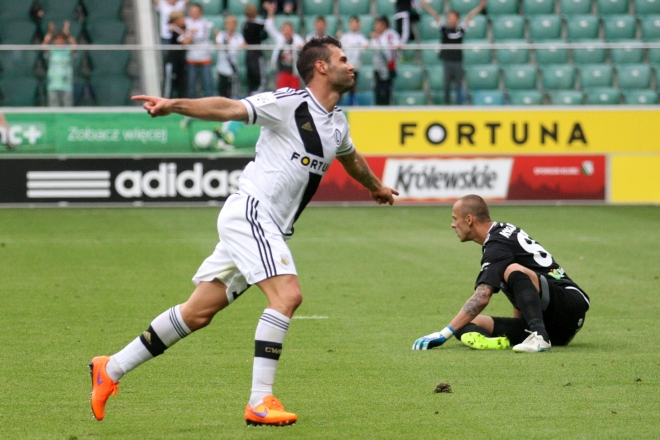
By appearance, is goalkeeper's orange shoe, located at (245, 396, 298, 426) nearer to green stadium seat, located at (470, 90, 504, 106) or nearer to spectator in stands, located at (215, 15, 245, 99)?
spectator in stands, located at (215, 15, 245, 99)

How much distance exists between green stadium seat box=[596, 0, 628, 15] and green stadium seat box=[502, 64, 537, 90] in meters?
4.69

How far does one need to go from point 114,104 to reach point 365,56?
4.77m

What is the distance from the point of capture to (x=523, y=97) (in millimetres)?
21438

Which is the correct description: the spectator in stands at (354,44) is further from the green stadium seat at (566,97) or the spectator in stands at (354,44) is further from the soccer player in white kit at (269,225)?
the soccer player in white kit at (269,225)

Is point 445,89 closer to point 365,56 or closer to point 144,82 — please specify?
point 365,56

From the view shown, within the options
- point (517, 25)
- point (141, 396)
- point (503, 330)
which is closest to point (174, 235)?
point (503, 330)

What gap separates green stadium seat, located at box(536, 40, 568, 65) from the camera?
71.1 feet

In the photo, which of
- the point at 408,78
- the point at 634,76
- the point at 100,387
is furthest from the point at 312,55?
the point at 634,76

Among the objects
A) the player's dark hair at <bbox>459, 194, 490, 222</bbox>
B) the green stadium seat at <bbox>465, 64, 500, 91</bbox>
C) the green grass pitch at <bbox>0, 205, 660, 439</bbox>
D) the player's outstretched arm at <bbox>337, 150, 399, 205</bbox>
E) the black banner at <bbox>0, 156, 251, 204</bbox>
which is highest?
the player's outstretched arm at <bbox>337, 150, 399, 205</bbox>

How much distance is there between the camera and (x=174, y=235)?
16.1m

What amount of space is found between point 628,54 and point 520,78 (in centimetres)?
214

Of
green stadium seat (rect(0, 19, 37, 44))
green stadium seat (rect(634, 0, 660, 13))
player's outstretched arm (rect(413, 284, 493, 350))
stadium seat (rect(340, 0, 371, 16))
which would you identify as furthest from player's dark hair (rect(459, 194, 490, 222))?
green stadium seat (rect(634, 0, 660, 13))

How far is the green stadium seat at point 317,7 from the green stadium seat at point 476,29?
3.08m

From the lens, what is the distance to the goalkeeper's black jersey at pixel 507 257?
786 cm
